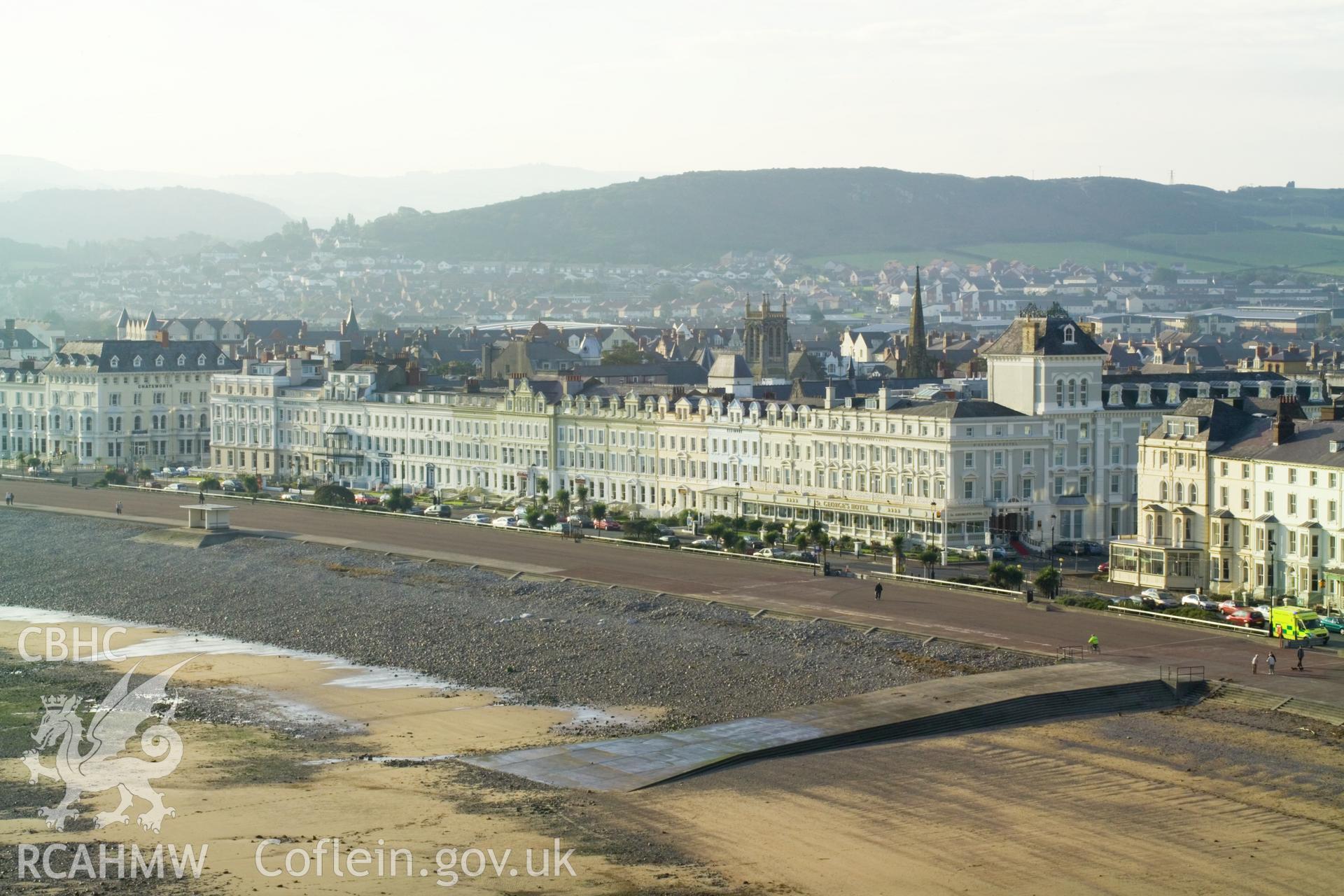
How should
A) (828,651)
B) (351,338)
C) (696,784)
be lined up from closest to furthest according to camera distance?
1. (696,784)
2. (828,651)
3. (351,338)

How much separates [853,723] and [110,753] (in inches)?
679

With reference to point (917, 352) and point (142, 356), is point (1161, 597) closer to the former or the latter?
point (917, 352)

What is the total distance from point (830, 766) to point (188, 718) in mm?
16740

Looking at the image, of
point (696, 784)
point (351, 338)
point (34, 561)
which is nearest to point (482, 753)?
point (696, 784)

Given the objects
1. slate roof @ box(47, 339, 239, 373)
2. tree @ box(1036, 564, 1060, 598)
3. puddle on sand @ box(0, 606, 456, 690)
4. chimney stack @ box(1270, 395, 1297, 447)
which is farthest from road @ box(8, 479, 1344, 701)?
slate roof @ box(47, 339, 239, 373)

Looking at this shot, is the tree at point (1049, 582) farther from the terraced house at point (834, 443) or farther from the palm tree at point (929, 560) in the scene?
the terraced house at point (834, 443)

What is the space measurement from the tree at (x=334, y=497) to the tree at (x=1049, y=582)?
148 ft

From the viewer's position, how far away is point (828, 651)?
190 feet

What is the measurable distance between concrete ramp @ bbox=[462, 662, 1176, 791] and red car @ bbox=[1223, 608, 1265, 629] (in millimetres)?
6766

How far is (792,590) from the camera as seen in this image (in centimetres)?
6781

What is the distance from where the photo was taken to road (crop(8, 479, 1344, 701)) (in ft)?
179

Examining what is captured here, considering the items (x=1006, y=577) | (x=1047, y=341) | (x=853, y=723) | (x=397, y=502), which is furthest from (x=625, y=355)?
(x=853, y=723)

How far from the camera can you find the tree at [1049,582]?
212 ft

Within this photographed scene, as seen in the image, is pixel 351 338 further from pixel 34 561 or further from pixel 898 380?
pixel 34 561
